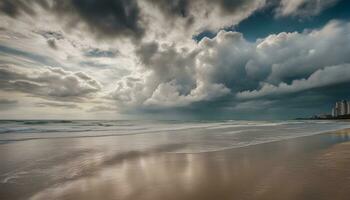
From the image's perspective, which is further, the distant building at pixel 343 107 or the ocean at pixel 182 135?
the distant building at pixel 343 107

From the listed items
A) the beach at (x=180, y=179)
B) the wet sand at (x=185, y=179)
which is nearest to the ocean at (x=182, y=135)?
the beach at (x=180, y=179)

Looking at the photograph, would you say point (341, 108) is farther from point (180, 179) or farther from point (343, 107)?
point (180, 179)

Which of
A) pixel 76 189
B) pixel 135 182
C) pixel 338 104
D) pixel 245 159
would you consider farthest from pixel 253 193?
pixel 338 104

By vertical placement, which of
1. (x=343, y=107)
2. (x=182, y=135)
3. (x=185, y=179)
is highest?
(x=343, y=107)

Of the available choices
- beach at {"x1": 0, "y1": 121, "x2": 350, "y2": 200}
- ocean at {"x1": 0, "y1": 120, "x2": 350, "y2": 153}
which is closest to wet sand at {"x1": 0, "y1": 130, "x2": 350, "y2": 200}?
beach at {"x1": 0, "y1": 121, "x2": 350, "y2": 200}

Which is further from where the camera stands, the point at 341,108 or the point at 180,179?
the point at 341,108

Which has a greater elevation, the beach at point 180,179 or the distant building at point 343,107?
the distant building at point 343,107

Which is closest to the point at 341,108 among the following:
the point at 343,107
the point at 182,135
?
the point at 343,107

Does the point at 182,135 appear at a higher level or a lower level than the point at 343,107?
lower

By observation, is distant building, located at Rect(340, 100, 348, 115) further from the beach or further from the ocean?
the beach

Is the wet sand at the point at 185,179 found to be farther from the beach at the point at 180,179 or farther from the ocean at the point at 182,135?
the ocean at the point at 182,135

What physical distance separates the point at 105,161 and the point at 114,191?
3.86m

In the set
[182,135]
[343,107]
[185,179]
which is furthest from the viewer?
[343,107]

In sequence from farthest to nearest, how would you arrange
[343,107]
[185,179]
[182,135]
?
[343,107]
[182,135]
[185,179]
